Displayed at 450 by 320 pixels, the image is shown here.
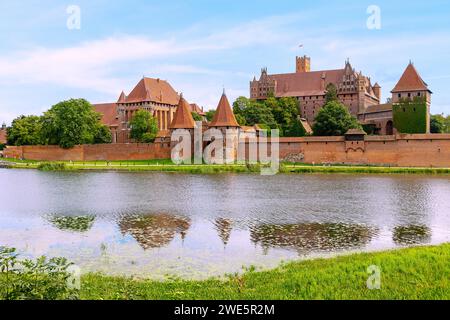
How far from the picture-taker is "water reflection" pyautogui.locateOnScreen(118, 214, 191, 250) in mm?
11000

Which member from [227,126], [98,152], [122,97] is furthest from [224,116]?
[122,97]

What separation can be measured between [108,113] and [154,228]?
2186 inches

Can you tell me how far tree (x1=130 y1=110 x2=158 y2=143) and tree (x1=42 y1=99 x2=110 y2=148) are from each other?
4.32m

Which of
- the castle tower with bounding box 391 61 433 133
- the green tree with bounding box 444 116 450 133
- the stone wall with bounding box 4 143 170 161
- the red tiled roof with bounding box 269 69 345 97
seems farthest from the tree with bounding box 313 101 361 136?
the green tree with bounding box 444 116 450 133

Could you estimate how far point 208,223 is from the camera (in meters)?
13.6

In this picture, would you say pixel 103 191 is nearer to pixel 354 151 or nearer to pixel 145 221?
pixel 145 221

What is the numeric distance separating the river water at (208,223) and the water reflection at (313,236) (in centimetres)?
2

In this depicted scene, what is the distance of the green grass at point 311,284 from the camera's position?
6.20m

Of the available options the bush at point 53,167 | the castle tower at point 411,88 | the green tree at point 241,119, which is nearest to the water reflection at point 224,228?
the bush at point 53,167

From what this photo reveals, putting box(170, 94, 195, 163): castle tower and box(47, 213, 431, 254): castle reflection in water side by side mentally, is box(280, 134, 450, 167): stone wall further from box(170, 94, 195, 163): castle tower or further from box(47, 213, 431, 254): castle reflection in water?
box(47, 213, 431, 254): castle reflection in water

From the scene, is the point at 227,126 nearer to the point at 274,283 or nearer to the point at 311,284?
the point at 274,283

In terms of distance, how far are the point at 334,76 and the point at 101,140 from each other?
2954 cm

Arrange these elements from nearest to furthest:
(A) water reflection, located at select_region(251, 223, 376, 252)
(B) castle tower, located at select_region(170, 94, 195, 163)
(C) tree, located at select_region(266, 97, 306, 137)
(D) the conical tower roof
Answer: (A) water reflection, located at select_region(251, 223, 376, 252) → (B) castle tower, located at select_region(170, 94, 195, 163) → (C) tree, located at select_region(266, 97, 306, 137) → (D) the conical tower roof

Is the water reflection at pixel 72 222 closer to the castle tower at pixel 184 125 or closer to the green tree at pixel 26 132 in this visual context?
the castle tower at pixel 184 125
